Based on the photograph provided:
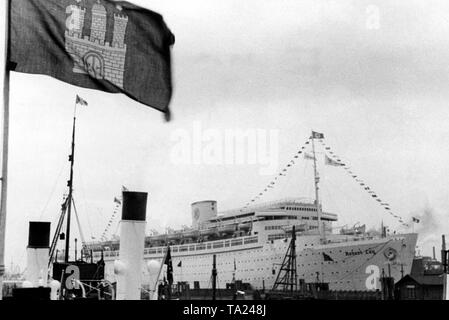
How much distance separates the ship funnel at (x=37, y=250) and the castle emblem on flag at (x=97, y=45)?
28.7ft

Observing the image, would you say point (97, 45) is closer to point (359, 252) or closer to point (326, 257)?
point (359, 252)

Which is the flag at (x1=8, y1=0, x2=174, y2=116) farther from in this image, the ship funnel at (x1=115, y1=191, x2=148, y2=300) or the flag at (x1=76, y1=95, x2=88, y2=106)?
the flag at (x1=76, y1=95, x2=88, y2=106)

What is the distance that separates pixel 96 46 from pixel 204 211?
47635mm

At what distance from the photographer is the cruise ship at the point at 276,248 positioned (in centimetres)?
3881

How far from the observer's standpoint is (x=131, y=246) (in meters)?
8.31

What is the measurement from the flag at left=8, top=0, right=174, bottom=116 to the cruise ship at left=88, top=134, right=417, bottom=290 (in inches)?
1220

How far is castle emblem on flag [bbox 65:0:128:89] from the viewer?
21.1 feet

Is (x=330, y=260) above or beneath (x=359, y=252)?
beneath

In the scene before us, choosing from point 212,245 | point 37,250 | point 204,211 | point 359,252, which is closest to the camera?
point 37,250

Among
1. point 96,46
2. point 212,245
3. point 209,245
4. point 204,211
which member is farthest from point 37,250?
point 204,211

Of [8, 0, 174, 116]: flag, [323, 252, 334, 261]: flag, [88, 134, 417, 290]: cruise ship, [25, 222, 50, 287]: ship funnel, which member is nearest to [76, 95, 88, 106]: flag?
[25, 222, 50, 287]: ship funnel

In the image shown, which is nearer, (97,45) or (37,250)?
(97,45)
